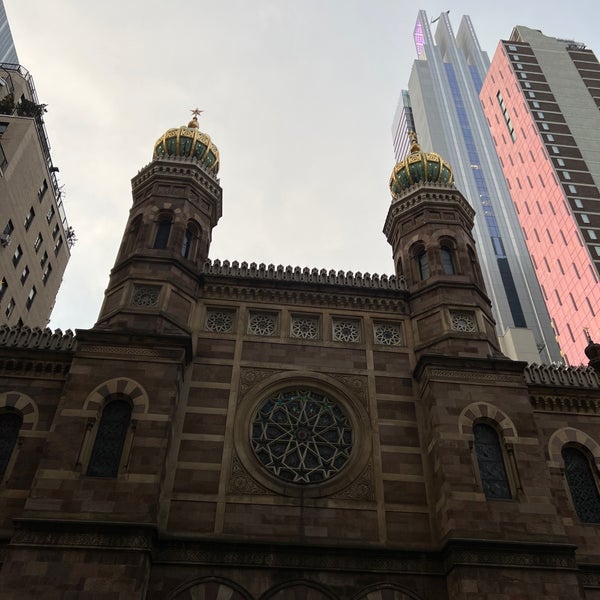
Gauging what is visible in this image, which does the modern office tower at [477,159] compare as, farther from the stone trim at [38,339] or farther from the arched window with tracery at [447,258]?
the stone trim at [38,339]

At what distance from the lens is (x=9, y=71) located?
36.6 m

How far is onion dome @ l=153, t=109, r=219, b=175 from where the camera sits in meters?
22.7

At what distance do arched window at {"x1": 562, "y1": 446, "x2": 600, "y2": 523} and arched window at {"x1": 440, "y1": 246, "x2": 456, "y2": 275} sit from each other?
6779 mm

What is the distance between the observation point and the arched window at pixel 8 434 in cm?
1554

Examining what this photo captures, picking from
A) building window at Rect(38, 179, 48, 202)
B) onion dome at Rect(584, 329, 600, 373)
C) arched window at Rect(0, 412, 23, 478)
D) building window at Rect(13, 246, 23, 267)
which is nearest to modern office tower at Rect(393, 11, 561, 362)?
onion dome at Rect(584, 329, 600, 373)

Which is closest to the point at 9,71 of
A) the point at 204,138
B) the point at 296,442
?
the point at 204,138

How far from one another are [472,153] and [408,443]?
77.1 metres

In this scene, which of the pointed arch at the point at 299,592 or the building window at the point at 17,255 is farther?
the building window at the point at 17,255

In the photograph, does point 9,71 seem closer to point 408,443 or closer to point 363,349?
point 363,349

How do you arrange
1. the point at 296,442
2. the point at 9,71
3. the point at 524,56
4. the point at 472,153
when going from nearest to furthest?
the point at 296,442 < the point at 9,71 < the point at 524,56 < the point at 472,153

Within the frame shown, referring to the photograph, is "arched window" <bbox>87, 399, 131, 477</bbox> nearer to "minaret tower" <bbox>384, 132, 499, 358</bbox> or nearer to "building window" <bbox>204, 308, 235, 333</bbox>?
"building window" <bbox>204, 308, 235, 333</bbox>

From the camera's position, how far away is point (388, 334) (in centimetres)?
1922

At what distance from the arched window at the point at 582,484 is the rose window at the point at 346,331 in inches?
271

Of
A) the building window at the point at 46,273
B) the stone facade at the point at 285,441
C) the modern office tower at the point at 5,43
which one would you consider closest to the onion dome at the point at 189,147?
the stone facade at the point at 285,441
